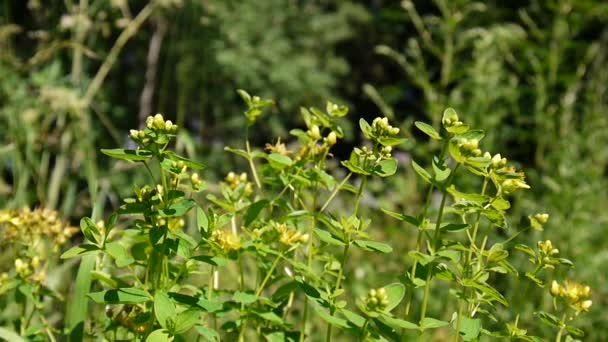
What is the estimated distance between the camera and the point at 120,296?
0.60 meters

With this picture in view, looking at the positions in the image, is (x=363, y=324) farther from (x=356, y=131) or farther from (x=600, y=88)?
(x=356, y=131)

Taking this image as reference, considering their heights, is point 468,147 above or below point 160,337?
above

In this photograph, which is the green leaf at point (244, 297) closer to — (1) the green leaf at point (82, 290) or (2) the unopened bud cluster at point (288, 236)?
(2) the unopened bud cluster at point (288, 236)

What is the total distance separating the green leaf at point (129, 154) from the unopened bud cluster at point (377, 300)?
0.76 feet

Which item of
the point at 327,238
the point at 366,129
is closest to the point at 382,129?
the point at 366,129

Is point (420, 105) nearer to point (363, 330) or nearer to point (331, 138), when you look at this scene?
point (331, 138)

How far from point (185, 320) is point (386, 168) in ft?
0.78

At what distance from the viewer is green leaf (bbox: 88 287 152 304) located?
0.59 meters

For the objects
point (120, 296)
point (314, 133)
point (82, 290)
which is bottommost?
point (82, 290)

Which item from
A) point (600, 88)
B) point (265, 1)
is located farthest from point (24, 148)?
point (265, 1)

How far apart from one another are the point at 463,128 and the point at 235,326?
32 cm

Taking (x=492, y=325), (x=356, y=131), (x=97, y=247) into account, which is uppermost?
(x=97, y=247)

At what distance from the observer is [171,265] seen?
718 millimetres

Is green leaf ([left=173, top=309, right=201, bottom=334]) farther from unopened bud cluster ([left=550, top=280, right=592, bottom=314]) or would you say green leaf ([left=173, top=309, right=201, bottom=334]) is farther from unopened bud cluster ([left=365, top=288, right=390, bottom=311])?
unopened bud cluster ([left=550, top=280, right=592, bottom=314])
